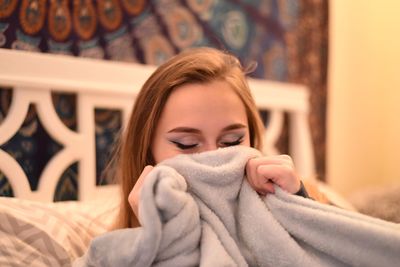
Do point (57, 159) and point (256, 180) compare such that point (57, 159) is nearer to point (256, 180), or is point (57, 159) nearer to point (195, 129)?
point (195, 129)

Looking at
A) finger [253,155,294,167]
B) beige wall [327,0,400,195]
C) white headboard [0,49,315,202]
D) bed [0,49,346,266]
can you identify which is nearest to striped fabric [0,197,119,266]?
bed [0,49,346,266]

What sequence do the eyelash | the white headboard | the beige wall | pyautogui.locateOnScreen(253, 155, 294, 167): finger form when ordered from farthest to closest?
the beige wall, the white headboard, the eyelash, pyautogui.locateOnScreen(253, 155, 294, 167): finger

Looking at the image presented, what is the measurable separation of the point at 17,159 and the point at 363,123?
1544mm

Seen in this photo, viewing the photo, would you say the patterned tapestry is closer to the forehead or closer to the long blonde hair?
the long blonde hair

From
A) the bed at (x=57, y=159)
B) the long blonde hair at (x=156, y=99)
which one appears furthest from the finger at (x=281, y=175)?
the bed at (x=57, y=159)

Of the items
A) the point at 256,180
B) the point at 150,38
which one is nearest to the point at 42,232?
the point at 256,180

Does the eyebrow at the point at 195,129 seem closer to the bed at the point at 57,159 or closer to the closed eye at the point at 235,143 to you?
the closed eye at the point at 235,143

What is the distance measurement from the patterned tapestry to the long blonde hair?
0.88 feet

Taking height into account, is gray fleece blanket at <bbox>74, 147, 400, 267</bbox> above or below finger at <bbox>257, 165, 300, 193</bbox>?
below

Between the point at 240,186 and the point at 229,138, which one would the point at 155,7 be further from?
the point at 240,186

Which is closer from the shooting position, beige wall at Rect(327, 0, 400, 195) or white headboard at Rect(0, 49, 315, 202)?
white headboard at Rect(0, 49, 315, 202)

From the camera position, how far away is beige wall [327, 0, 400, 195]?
197 cm

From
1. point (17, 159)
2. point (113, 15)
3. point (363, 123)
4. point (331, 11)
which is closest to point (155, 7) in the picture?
point (113, 15)

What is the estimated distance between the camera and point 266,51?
5.44 ft
